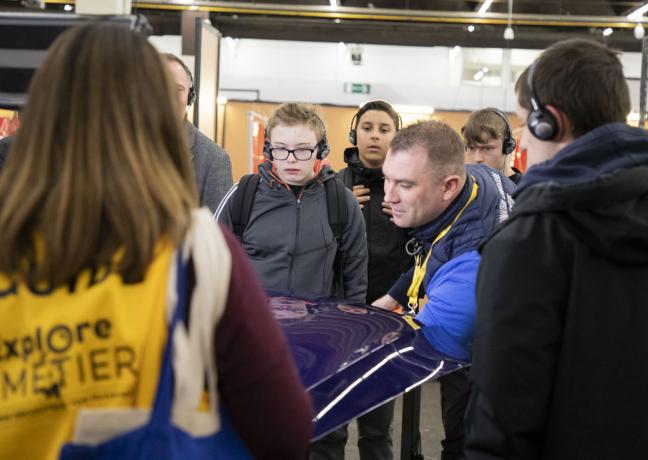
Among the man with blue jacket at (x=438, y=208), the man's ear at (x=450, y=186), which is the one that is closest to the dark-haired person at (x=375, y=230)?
the man with blue jacket at (x=438, y=208)

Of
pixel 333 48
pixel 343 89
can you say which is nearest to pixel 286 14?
pixel 343 89

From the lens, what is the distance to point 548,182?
1.36m

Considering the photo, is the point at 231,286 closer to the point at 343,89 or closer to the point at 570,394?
the point at 570,394

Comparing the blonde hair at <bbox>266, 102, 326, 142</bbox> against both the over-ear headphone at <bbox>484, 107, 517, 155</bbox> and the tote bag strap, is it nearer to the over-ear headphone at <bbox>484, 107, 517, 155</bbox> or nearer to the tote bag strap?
the over-ear headphone at <bbox>484, 107, 517, 155</bbox>

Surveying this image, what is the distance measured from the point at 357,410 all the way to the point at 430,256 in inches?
25.2

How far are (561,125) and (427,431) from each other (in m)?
3.28

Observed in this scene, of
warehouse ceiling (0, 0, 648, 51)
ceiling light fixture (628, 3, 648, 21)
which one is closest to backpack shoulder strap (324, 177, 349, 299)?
warehouse ceiling (0, 0, 648, 51)

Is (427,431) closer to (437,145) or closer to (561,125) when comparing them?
(437,145)

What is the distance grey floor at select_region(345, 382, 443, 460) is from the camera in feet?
13.3

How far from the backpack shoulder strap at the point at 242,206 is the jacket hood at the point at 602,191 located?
1.38 meters

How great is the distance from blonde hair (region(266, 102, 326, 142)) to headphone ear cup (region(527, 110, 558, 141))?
1.31 meters

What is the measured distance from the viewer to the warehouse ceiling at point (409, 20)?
480 inches

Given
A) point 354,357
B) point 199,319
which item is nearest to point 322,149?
point 354,357

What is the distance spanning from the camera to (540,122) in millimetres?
1422
